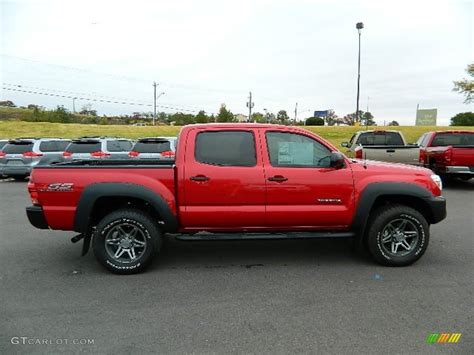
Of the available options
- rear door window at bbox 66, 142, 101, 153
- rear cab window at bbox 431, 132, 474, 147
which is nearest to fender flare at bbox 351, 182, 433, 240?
rear cab window at bbox 431, 132, 474, 147

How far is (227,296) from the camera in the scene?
4.00 m

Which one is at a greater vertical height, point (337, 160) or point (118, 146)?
point (337, 160)

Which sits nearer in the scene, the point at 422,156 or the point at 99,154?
the point at 422,156

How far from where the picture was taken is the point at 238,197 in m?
4.61

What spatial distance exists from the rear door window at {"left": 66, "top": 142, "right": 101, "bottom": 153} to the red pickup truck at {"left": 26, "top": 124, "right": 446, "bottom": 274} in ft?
31.1

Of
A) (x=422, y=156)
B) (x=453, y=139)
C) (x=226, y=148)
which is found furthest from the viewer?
(x=453, y=139)

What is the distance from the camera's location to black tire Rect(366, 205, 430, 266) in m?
4.81

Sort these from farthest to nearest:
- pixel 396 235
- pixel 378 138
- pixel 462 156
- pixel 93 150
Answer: pixel 93 150 < pixel 378 138 < pixel 462 156 < pixel 396 235

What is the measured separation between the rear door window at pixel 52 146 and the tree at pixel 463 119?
81.2m

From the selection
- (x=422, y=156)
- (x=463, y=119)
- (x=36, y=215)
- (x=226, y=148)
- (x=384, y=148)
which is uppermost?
(x=463, y=119)

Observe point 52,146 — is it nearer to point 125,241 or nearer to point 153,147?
point 153,147

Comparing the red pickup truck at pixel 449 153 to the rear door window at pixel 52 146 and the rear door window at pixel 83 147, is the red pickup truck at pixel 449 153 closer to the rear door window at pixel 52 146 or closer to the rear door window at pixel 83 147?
the rear door window at pixel 83 147

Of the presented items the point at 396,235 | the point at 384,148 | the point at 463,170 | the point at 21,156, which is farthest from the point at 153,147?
the point at 396,235

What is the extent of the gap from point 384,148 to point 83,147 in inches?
400
